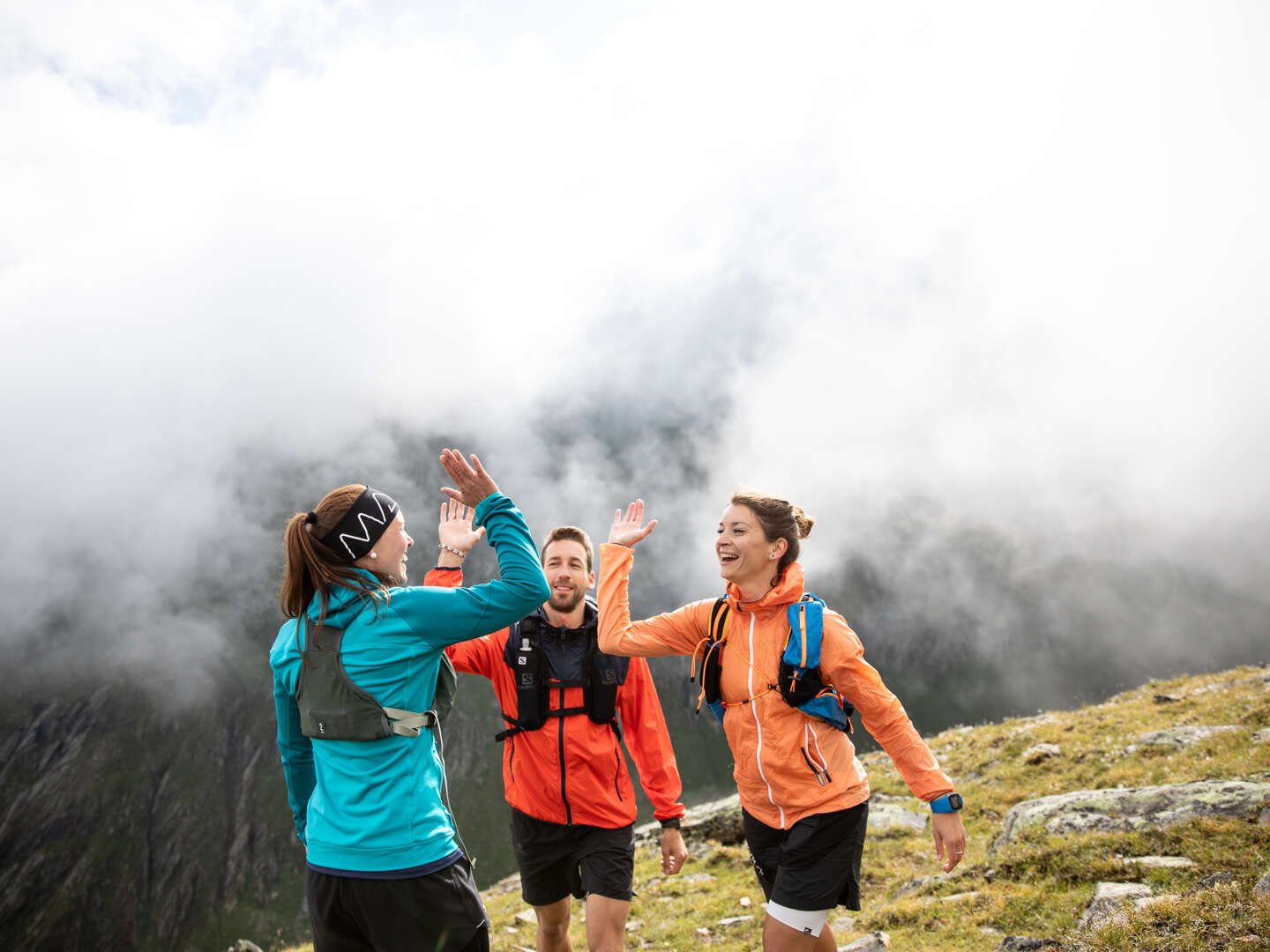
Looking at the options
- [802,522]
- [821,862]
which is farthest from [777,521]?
[821,862]

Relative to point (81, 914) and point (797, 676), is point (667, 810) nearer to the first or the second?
point (797, 676)

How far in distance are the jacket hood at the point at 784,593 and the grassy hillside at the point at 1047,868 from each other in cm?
482

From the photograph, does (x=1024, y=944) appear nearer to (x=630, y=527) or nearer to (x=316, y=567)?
(x=630, y=527)

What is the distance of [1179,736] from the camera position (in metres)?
16.2

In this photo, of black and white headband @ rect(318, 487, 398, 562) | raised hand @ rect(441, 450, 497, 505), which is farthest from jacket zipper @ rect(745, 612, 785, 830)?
black and white headband @ rect(318, 487, 398, 562)

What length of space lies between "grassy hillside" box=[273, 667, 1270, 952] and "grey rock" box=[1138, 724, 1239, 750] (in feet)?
1.00

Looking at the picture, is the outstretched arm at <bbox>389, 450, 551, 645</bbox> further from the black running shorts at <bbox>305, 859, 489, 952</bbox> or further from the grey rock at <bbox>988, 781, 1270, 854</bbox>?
the grey rock at <bbox>988, 781, 1270, 854</bbox>

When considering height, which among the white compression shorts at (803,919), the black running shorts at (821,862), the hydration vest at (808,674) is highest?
the hydration vest at (808,674)

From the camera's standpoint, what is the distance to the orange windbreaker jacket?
5223mm

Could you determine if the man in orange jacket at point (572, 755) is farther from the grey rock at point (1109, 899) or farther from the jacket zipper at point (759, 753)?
the grey rock at point (1109, 899)

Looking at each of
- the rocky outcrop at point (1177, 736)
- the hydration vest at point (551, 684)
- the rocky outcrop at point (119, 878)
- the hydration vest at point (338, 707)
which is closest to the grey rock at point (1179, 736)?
the rocky outcrop at point (1177, 736)

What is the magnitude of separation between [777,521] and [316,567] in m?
3.69

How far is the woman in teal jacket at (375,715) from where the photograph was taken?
4.10 meters

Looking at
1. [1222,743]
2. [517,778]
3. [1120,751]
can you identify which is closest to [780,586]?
[517,778]
